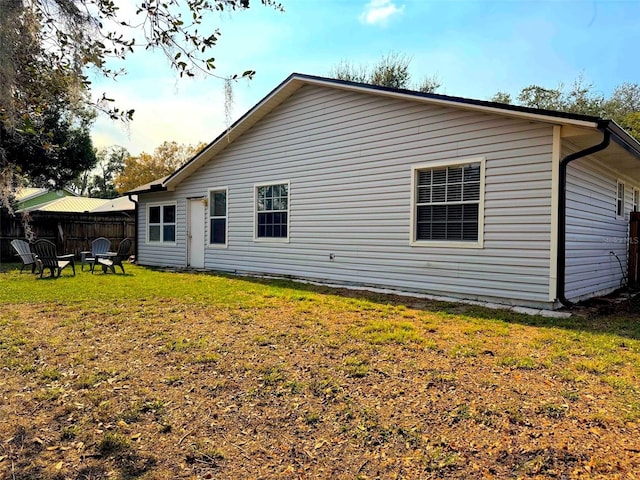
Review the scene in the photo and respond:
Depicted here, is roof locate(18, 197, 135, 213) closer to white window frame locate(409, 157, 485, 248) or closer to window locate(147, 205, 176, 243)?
window locate(147, 205, 176, 243)

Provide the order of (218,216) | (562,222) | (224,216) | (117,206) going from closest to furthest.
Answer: (562,222) < (224,216) < (218,216) < (117,206)

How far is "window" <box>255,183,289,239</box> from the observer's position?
10.1 metres

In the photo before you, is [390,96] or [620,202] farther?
[620,202]

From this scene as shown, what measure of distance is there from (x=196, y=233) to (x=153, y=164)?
2678 centimetres

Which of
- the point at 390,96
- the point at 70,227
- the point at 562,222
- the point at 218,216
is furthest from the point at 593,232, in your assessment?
the point at 70,227

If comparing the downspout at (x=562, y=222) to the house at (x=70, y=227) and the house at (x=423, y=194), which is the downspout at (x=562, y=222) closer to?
the house at (x=423, y=194)

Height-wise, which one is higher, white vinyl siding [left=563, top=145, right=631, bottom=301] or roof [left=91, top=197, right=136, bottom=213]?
roof [left=91, top=197, right=136, bottom=213]

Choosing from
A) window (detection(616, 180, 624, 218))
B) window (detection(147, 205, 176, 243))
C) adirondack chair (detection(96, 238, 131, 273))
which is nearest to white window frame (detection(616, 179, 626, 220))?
window (detection(616, 180, 624, 218))

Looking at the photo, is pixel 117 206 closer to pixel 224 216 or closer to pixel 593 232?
pixel 224 216

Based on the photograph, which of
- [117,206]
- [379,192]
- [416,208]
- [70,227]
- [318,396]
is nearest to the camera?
[318,396]

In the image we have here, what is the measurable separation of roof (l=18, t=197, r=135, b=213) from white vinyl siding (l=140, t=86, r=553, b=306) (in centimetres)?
944

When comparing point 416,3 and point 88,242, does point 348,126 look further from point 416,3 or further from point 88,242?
point 88,242

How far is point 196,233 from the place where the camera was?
41.2 feet

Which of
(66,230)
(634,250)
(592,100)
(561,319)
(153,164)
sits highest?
(592,100)
